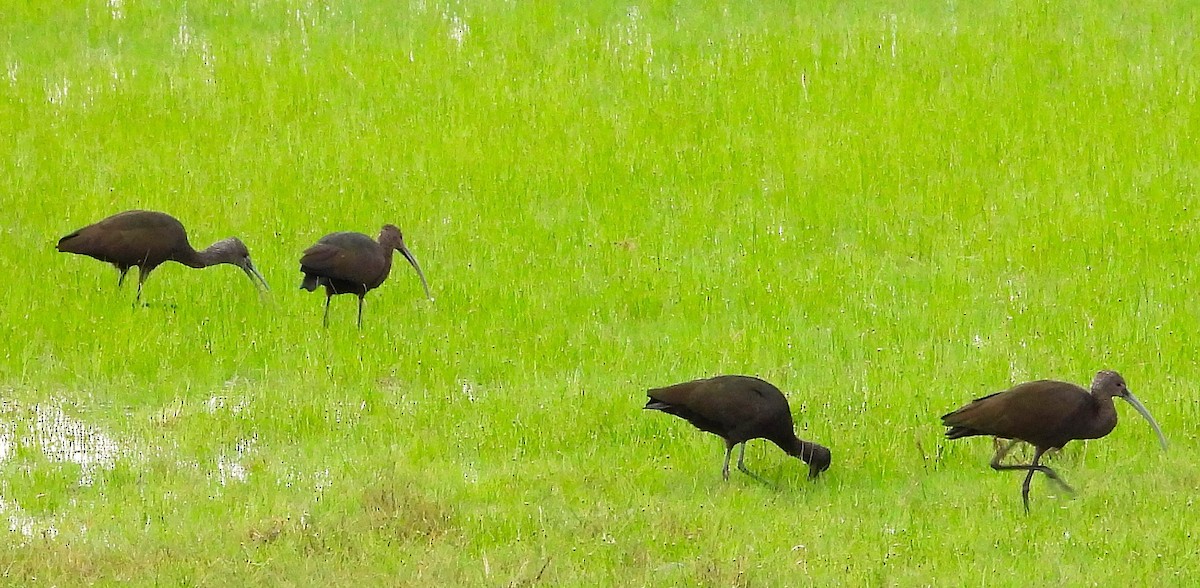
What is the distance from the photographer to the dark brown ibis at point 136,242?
39.7 ft

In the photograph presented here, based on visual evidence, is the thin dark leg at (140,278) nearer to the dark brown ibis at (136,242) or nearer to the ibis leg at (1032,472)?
the dark brown ibis at (136,242)

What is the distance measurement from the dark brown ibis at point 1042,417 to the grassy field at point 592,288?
1.21ft

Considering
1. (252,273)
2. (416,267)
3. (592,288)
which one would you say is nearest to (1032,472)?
(592,288)

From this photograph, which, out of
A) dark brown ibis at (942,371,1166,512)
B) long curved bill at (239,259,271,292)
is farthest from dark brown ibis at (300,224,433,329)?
dark brown ibis at (942,371,1166,512)

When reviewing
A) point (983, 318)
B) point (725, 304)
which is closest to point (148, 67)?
point (725, 304)

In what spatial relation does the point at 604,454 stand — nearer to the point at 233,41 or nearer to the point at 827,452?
the point at 827,452

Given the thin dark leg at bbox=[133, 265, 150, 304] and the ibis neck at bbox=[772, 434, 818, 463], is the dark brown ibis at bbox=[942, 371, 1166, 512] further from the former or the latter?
the thin dark leg at bbox=[133, 265, 150, 304]

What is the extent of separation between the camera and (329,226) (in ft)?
47.4

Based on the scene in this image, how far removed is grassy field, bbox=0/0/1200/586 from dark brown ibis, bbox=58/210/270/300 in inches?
15.1

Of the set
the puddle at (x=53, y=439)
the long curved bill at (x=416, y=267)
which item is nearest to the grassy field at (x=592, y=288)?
the puddle at (x=53, y=439)

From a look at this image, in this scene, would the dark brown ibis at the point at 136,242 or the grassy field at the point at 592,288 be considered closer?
the grassy field at the point at 592,288

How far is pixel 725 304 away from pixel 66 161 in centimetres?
764

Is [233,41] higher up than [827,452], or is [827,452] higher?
[233,41]

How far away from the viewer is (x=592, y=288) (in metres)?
12.8
